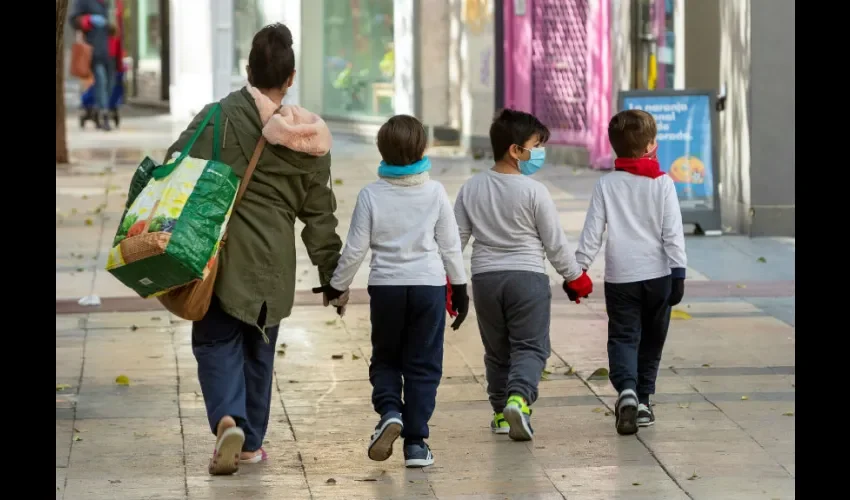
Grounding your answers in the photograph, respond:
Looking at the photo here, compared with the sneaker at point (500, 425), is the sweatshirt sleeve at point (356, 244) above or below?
above

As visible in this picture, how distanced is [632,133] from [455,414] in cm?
150

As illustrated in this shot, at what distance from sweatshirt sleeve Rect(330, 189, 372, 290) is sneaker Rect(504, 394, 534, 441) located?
85 cm

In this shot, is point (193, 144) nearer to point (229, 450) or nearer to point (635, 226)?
point (229, 450)

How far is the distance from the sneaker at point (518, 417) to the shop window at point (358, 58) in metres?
18.1

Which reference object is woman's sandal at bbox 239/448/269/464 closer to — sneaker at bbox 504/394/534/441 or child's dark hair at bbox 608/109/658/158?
sneaker at bbox 504/394/534/441

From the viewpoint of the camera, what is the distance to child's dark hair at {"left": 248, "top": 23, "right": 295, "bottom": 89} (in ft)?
18.9

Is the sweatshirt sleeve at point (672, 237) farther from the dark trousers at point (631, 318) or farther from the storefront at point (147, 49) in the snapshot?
the storefront at point (147, 49)

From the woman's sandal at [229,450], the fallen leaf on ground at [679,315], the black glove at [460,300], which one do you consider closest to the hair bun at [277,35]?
the black glove at [460,300]

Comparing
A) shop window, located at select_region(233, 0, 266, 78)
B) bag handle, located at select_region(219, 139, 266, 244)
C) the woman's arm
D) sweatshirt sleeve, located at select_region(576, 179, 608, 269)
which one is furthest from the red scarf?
shop window, located at select_region(233, 0, 266, 78)

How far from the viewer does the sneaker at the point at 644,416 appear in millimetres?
6703

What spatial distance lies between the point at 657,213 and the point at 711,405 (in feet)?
3.59

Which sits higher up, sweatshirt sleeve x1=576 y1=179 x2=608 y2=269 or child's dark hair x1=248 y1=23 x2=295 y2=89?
child's dark hair x1=248 y1=23 x2=295 y2=89
